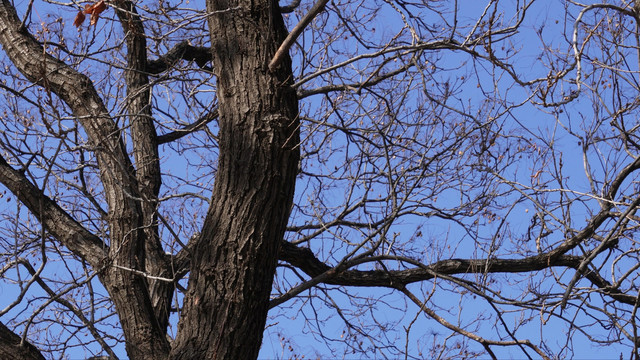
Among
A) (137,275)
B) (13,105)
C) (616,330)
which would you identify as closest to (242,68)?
(137,275)

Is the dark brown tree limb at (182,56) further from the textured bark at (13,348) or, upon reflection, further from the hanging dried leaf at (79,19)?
the textured bark at (13,348)

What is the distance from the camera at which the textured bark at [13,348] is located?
3881 millimetres

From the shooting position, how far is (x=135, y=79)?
5.82m

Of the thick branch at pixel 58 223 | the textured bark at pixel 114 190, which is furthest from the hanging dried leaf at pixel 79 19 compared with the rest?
the thick branch at pixel 58 223

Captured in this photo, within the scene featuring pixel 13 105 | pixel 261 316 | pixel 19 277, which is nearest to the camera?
pixel 261 316

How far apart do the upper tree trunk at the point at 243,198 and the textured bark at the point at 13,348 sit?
0.97 metres

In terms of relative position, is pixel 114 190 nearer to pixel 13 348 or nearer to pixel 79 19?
pixel 13 348

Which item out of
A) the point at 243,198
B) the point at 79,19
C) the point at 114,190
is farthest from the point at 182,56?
the point at 243,198

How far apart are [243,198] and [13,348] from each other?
5.15ft

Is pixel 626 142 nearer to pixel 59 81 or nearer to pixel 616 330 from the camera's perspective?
pixel 616 330

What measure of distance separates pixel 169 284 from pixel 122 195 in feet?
2.59

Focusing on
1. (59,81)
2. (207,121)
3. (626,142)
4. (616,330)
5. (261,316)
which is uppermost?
(207,121)

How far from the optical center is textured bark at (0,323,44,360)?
3881mm

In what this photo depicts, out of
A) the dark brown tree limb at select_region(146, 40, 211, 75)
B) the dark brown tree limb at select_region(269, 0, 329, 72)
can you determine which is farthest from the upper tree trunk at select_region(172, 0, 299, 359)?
the dark brown tree limb at select_region(146, 40, 211, 75)
